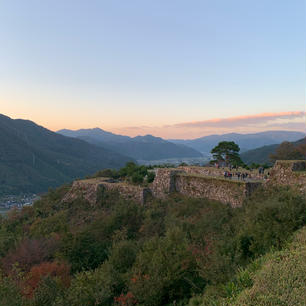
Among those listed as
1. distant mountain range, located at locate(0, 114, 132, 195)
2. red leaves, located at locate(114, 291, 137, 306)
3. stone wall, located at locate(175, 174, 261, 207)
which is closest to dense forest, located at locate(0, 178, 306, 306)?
red leaves, located at locate(114, 291, 137, 306)

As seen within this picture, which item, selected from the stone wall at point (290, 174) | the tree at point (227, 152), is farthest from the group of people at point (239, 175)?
the tree at point (227, 152)

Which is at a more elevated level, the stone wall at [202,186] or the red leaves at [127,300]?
the stone wall at [202,186]

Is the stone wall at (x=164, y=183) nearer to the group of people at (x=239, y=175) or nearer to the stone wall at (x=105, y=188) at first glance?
the stone wall at (x=105, y=188)

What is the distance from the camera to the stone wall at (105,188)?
21500 mm

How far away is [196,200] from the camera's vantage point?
18.3 metres

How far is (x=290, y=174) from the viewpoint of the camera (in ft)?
46.8

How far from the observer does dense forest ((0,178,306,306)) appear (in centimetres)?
840

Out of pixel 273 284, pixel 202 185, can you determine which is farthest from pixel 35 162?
pixel 273 284

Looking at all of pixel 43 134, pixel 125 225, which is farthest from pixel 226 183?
pixel 43 134

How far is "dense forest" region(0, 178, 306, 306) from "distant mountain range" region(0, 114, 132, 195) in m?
79.4

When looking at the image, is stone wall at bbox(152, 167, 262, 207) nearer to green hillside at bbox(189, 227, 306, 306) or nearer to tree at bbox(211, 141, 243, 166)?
green hillside at bbox(189, 227, 306, 306)

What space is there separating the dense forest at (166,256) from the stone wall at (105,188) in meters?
1.23

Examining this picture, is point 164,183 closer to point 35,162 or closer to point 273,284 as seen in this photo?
point 273,284

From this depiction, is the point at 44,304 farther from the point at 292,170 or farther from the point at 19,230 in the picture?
the point at 19,230
